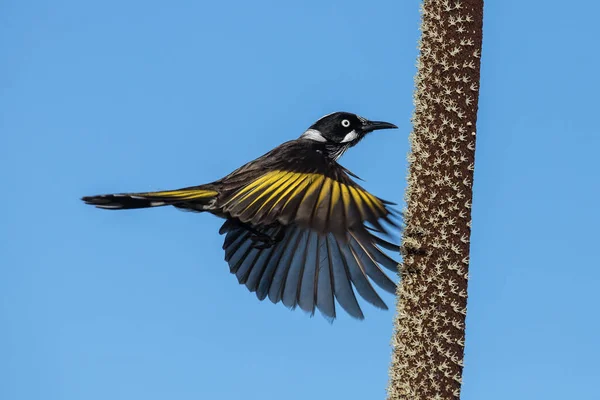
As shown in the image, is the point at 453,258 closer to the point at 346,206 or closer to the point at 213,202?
the point at 346,206

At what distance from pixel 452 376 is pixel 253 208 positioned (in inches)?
91.5

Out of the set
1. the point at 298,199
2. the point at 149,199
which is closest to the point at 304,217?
the point at 298,199

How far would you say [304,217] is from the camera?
565cm

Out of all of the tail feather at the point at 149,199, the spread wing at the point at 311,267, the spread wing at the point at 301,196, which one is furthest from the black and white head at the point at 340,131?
the tail feather at the point at 149,199

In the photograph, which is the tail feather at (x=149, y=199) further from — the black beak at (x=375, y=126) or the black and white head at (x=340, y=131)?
the black beak at (x=375, y=126)

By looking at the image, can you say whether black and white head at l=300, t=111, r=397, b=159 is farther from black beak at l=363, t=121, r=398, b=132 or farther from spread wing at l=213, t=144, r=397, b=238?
spread wing at l=213, t=144, r=397, b=238

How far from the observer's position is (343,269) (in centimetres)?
646

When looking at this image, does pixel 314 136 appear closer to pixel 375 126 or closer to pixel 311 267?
pixel 375 126

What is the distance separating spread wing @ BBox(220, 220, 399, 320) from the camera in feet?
19.5

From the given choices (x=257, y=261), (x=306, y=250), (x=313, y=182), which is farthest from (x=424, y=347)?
(x=257, y=261)

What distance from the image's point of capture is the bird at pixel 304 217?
18.3 ft

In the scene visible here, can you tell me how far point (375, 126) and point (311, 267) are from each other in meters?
1.63

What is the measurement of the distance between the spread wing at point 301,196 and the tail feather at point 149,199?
0.69 feet

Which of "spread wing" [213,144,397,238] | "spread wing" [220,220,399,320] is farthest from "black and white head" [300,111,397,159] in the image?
"spread wing" [220,220,399,320]
